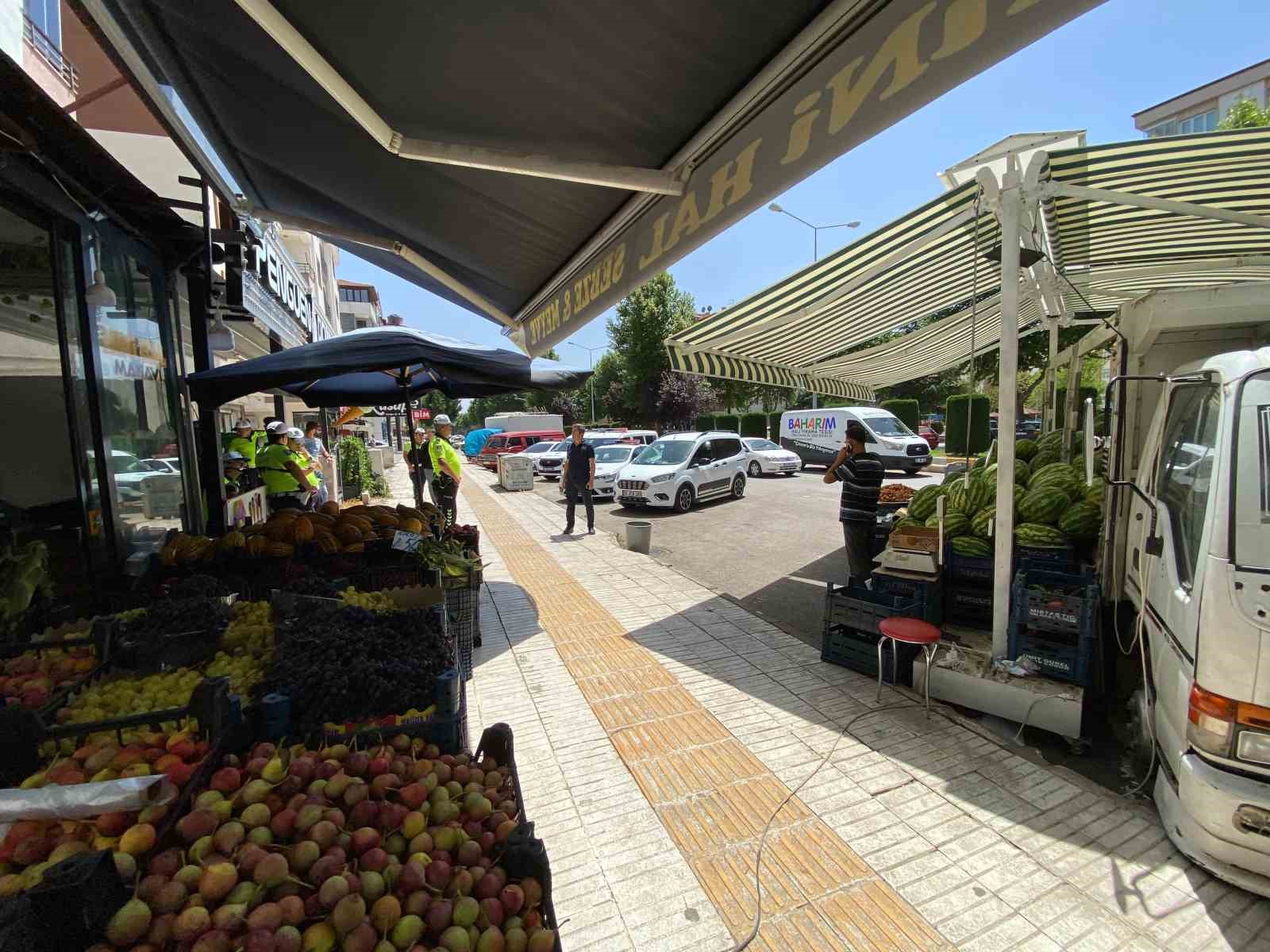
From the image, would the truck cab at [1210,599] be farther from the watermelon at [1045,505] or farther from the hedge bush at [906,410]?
the hedge bush at [906,410]

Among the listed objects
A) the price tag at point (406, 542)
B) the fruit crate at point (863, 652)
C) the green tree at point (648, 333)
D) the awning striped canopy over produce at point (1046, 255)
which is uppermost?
the green tree at point (648, 333)

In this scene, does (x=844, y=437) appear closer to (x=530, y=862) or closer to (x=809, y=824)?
(x=809, y=824)

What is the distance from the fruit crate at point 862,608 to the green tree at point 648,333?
31.7 m

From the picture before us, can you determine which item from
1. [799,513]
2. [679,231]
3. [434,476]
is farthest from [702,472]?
[679,231]

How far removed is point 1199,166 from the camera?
4613mm

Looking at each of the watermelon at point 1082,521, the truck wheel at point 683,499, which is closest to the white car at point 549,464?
the truck wheel at point 683,499

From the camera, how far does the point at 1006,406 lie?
399 cm

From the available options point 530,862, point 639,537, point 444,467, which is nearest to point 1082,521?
point 530,862

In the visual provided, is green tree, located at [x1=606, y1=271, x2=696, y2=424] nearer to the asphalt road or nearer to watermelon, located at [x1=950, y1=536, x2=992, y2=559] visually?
the asphalt road

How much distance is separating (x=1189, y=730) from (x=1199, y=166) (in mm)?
4527

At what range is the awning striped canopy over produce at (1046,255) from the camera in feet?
14.7

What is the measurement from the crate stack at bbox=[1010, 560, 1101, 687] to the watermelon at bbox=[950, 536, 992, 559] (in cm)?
60

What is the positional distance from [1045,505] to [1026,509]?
129 mm

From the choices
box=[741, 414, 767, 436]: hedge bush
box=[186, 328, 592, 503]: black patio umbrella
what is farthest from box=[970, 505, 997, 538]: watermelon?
box=[741, 414, 767, 436]: hedge bush
